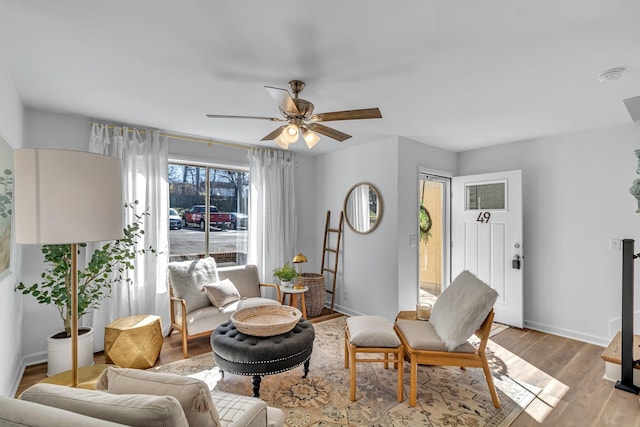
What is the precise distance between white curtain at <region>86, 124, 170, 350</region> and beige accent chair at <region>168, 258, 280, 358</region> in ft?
1.05

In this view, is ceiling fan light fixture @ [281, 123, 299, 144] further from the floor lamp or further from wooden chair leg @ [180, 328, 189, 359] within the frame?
wooden chair leg @ [180, 328, 189, 359]

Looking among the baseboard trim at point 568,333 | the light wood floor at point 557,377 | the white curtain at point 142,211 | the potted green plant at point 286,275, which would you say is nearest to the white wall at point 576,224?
the baseboard trim at point 568,333

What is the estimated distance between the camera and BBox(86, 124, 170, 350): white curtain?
11.3 feet

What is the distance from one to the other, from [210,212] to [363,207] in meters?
2.16

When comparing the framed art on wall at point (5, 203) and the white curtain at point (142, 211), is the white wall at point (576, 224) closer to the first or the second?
the white curtain at point (142, 211)

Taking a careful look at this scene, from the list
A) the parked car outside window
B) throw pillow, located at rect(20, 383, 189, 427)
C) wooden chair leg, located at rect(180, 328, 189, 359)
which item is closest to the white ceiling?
the parked car outside window

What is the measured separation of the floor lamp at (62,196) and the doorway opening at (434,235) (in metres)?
4.02

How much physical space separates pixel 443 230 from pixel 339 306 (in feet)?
6.58

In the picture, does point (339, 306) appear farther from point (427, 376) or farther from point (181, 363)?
point (181, 363)

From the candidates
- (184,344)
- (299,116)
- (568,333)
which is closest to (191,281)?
(184,344)

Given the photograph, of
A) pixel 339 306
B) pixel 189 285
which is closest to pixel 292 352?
pixel 189 285

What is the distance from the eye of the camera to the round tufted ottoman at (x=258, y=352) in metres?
2.28

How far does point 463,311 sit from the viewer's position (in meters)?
2.47

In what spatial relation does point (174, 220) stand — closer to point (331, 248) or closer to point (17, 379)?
point (17, 379)
